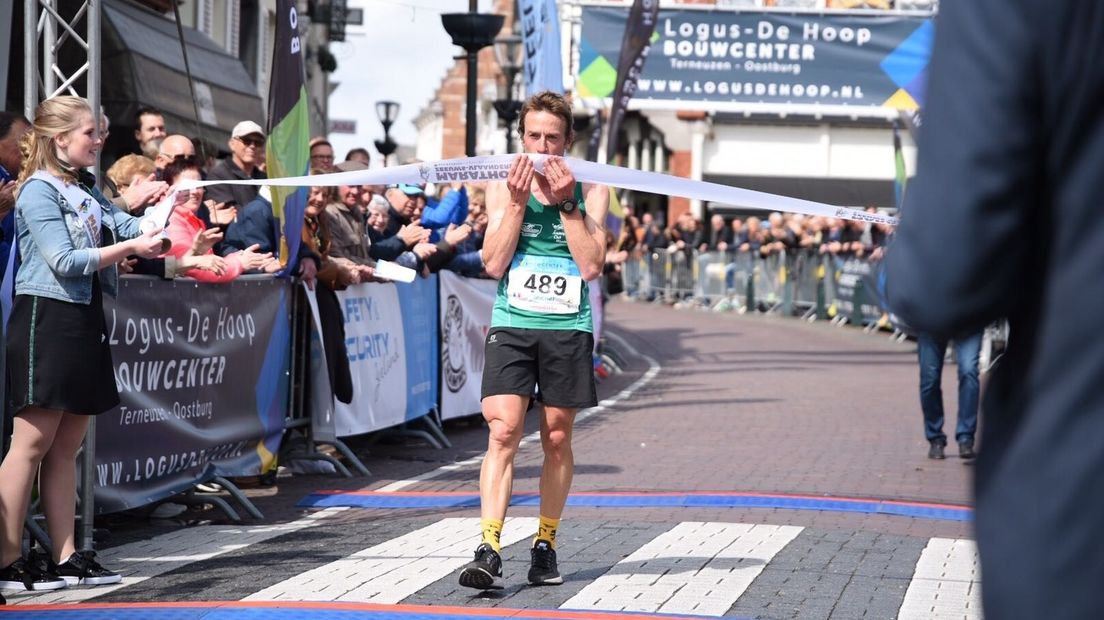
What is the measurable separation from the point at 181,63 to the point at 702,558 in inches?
574

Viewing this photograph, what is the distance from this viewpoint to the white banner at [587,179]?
21.2 feet

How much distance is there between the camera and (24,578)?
6320 mm

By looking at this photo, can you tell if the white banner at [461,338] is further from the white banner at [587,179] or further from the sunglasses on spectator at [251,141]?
the white banner at [587,179]

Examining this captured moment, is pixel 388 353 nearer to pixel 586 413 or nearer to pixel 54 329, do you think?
pixel 586 413

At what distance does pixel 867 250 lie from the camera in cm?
2755

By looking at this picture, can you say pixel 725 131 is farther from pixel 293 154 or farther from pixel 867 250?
pixel 293 154

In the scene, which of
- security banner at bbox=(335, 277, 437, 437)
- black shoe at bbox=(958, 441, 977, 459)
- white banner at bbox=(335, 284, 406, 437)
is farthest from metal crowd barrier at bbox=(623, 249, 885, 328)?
white banner at bbox=(335, 284, 406, 437)

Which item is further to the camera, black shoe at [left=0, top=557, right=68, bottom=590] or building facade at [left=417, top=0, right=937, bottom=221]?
building facade at [left=417, top=0, right=937, bottom=221]

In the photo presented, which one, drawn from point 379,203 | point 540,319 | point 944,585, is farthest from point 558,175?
point 379,203

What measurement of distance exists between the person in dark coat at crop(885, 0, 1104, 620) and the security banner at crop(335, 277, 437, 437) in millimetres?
8909

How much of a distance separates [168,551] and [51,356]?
146cm

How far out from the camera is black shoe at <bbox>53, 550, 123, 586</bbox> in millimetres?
6445

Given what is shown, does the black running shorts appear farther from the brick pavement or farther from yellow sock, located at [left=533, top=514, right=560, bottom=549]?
the brick pavement

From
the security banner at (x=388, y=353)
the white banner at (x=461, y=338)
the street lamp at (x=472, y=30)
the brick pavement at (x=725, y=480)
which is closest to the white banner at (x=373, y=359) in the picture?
the security banner at (x=388, y=353)
